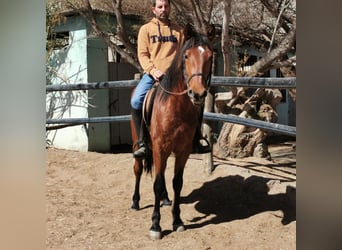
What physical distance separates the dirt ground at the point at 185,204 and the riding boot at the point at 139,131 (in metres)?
0.11

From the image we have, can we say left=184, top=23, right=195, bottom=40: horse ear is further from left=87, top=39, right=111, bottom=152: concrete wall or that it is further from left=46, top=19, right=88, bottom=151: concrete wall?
left=46, top=19, right=88, bottom=151: concrete wall

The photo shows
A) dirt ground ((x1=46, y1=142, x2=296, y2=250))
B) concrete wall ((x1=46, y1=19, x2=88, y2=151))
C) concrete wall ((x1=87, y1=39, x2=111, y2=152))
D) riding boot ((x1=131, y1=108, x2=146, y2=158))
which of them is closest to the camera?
dirt ground ((x1=46, y1=142, x2=296, y2=250))

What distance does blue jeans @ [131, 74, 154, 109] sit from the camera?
2.67 meters

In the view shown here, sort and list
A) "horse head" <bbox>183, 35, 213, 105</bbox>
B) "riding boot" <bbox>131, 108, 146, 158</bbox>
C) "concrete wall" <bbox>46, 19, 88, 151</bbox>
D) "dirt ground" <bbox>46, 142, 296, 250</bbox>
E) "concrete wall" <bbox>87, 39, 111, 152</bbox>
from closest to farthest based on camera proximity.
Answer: "horse head" <bbox>183, 35, 213, 105</bbox>
"dirt ground" <bbox>46, 142, 296, 250</bbox>
"riding boot" <bbox>131, 108, 146, 158</bbox>
"concrete wall" <bbox>87, 39, 111, 152</bbox>
"concrete wall" <bbox>46, 19, 88, 151</bbox>

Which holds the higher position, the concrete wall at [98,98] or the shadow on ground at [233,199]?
the concrete wall at [98,98]

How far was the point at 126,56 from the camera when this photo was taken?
9.43ft

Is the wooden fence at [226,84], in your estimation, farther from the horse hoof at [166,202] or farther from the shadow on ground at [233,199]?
the horse hoof at [166,202]

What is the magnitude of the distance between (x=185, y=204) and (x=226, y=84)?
2.67 feet

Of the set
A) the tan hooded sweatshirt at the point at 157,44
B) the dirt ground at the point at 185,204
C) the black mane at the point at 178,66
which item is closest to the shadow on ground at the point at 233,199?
the dirt ground at the point at 185,204

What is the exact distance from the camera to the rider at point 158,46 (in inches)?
100

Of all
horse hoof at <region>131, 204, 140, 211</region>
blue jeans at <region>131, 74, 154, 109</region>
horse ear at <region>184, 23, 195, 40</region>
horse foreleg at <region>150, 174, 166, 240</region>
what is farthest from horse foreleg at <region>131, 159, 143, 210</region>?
horse ear at <region>184, 23, 195, 40</region>
